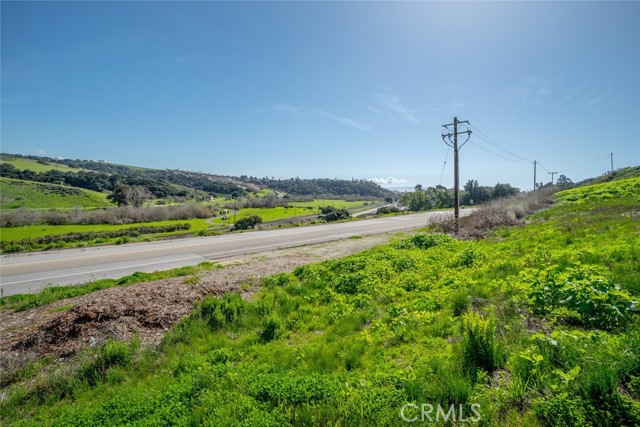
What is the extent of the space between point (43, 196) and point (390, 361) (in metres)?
107

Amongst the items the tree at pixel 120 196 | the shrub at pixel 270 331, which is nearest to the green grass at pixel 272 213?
the tree at pixel 120 196

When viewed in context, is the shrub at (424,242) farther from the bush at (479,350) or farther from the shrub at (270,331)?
the bush at (479,350)

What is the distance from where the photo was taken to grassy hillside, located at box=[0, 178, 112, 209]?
224 feet

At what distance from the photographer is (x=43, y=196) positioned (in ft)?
250

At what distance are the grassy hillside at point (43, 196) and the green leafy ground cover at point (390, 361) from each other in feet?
290

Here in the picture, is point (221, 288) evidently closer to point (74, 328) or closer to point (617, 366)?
A: point (74, 328)

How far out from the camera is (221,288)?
29.2 feet

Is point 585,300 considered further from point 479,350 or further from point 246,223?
point 246,223

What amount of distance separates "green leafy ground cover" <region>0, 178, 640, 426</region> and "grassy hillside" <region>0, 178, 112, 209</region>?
8847cm

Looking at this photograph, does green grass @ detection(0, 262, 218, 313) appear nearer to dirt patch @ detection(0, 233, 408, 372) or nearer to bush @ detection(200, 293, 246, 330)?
dirt patch @ detection(0, 233, 408, 372)

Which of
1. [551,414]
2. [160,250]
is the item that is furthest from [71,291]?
[551,414]

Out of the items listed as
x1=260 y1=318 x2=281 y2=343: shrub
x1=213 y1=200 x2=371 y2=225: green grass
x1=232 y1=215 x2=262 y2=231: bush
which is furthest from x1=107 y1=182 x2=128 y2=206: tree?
x1=260 y1=318 x2=281 y2=343: shrub

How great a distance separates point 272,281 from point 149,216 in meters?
52.9

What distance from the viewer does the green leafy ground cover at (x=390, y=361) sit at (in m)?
2.89
